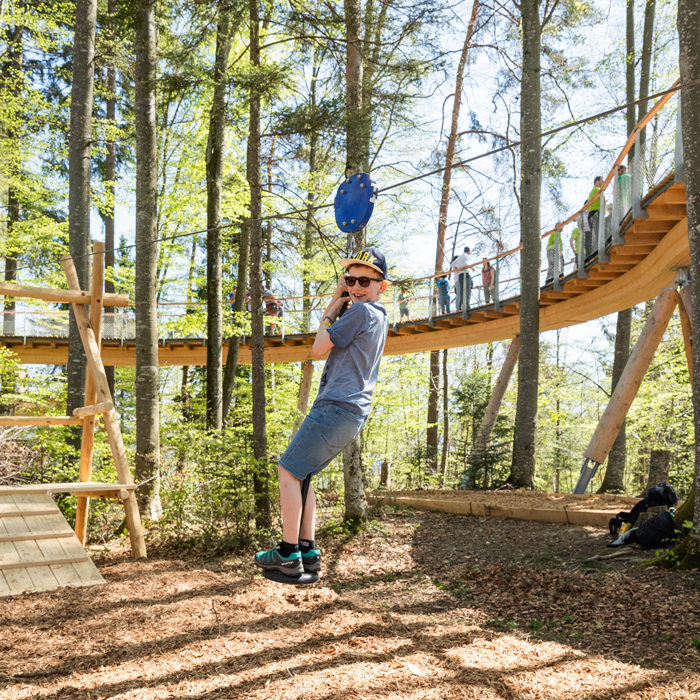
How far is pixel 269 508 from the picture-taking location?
7.14m

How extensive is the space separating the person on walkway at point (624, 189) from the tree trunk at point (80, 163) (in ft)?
23.8

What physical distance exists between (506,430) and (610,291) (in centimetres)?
468

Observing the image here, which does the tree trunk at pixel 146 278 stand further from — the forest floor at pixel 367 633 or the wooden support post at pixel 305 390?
the wooden support post at pixel 305 390

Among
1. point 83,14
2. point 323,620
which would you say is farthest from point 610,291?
point 83,14

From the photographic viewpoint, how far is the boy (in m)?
2.81

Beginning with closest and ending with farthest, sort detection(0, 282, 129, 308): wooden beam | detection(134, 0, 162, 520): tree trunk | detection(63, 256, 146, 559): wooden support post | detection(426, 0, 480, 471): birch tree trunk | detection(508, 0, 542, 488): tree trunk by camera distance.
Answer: detection(0, 282, 129, 308): wooden beam < detection(63, 256, 146, 559): wooden support post < detection(134, 0, 162, 520): tree trunk < detection(508, 0, 542, 488): tree trunk < detection(426, 0, 480, 471): birch tree trunk

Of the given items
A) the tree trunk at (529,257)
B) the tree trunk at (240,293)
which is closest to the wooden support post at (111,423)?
the tree trunk at (240,293)

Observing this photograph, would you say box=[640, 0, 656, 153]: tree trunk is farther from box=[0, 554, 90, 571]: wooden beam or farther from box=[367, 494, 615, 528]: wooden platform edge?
box=[0, 554, 90, 571]: wooden beam

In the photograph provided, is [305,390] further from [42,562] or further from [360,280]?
[360,280]

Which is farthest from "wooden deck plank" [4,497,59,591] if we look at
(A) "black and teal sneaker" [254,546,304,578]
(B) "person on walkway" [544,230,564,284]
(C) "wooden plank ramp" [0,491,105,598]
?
(B) "person on walkway" [544,230,564,284]

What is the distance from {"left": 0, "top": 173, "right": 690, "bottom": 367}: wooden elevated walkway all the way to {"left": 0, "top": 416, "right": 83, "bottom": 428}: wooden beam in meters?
7.03

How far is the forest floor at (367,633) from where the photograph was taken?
308 cm

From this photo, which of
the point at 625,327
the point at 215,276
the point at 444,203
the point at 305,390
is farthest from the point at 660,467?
the point at 444,203

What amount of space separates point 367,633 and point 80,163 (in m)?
7.15
